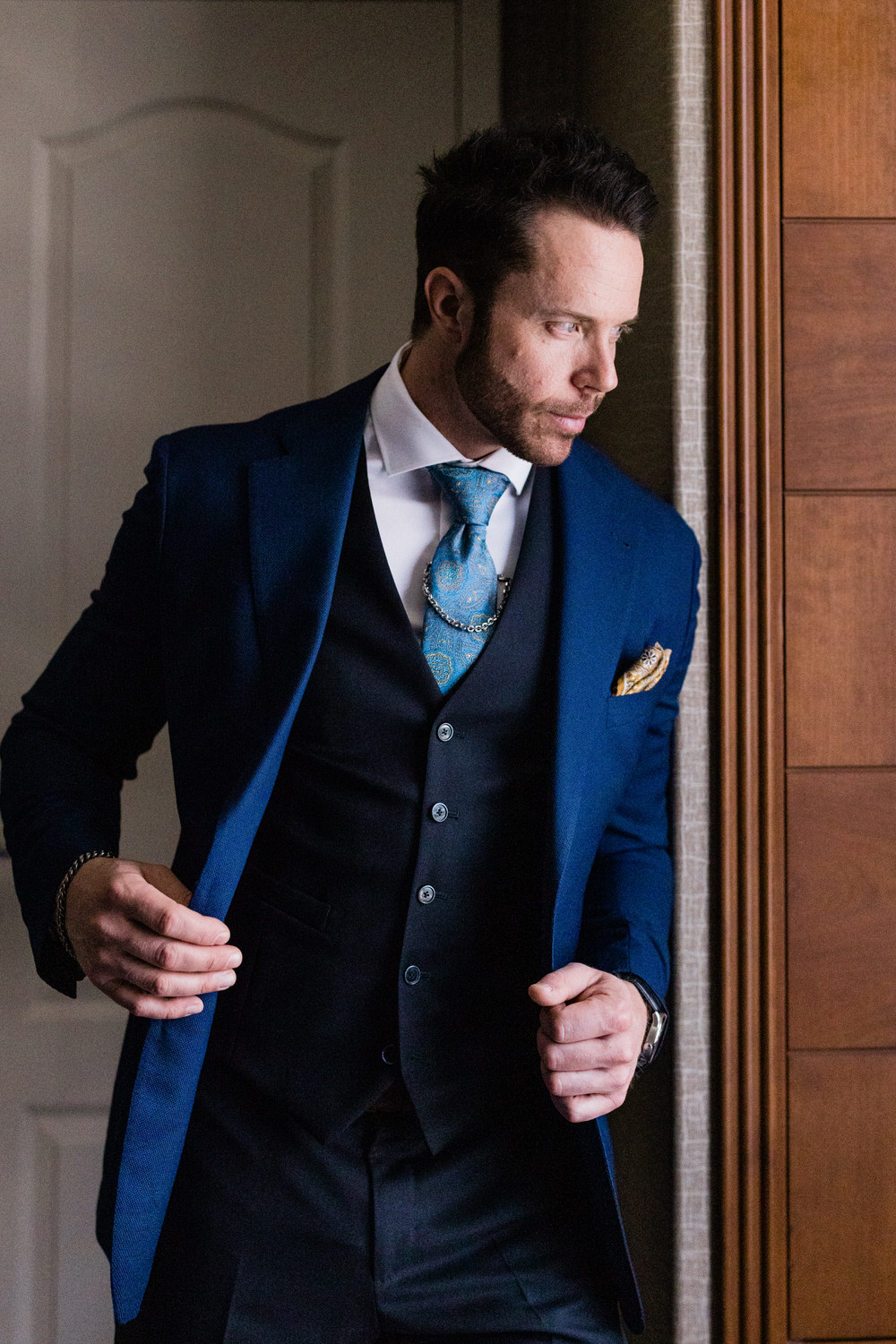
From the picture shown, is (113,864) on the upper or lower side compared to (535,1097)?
A: upper

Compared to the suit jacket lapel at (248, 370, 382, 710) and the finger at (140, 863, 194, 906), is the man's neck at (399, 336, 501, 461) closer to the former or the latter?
the suit jacket lapel at (248, 370, 382, 710)

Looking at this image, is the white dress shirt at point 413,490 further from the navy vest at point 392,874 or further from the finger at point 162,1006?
the finger at point 162,1006

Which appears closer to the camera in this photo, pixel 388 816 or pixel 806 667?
pixel 388 816

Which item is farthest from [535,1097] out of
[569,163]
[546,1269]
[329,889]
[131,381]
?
[131,381]

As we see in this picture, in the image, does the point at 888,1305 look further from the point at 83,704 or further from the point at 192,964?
the point at 83,704

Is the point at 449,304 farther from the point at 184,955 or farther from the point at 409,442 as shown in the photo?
the point at 184,955

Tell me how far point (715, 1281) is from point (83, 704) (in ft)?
3.01

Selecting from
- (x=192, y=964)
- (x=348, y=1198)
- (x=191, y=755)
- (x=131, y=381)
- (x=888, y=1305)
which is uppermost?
(x=131, y=381)

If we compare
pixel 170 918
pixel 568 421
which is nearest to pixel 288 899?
pixel 170 918

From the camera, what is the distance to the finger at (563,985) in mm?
900

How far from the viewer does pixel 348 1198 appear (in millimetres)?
1021

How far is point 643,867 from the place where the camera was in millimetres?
1146

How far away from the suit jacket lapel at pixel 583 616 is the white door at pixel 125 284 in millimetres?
652

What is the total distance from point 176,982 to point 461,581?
45 cm
